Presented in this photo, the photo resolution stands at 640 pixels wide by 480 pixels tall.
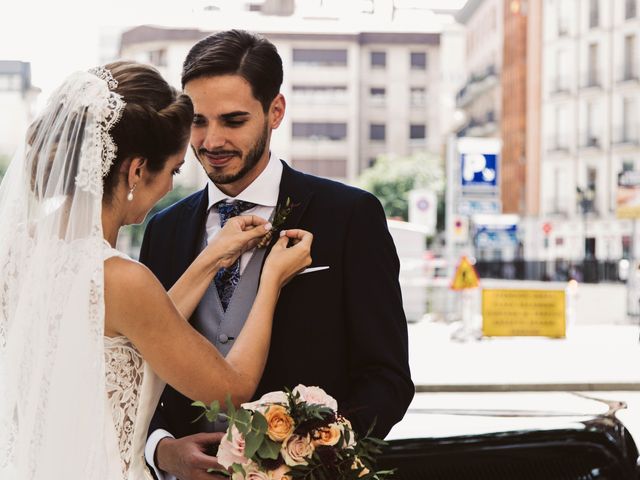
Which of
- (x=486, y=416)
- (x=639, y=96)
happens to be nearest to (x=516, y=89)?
(x=639, y=96)

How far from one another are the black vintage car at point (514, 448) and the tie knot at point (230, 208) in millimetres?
817

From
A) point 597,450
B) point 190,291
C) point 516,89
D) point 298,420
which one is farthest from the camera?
point 516,89

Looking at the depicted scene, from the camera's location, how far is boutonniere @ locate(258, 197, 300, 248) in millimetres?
2514

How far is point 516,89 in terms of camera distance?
59594 mm

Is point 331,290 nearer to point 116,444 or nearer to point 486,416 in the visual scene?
point 116,444

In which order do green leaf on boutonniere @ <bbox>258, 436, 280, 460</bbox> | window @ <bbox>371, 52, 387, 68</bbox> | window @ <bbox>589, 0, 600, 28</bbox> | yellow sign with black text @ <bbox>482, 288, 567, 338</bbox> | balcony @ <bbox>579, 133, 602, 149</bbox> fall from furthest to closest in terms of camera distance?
window @ <bbox>371, 52, 387, 68</bbox> < window @ <bbox>589, 0, 600, 28</bbox> < balcony @ <bbox>579, 133, 602, 149</bbox> < yellow sign with black text @ <bbox>482, 288, 567, 338</bbox> < green leaf on boutonniere @ <bbox>258, 436, 280, 460</bbox>

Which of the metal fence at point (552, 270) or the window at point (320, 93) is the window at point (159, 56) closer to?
the window at point (320, 93)

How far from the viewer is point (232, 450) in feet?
6.64

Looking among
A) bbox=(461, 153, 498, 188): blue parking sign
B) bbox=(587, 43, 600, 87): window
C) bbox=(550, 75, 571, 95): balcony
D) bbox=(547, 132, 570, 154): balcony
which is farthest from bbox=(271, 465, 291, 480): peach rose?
bbox=(550, 75, 571, 95): balcony

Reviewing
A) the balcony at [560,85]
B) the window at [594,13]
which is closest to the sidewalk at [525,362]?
the window at [594,13]

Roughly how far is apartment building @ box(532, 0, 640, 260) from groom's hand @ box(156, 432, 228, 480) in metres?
47.6

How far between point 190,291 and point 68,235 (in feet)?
1.18

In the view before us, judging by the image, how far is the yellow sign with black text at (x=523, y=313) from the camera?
18.1 meters

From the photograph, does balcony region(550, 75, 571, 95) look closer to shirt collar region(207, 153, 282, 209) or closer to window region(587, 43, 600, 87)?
window region(587, 43, 600, 87)
